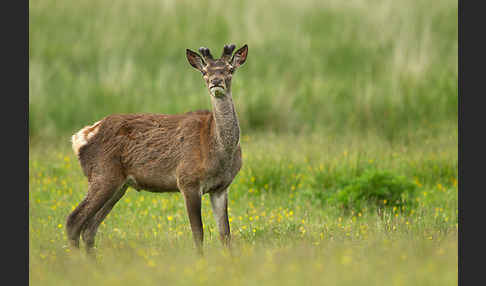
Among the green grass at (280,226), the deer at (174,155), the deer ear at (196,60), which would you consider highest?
the deer ear at (196,60)

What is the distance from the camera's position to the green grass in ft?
19.9

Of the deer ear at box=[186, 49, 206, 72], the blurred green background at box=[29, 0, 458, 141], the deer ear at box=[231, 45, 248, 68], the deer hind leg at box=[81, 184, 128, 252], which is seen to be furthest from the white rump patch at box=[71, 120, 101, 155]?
the blurred green background at box=[29, 0, 458, 141]

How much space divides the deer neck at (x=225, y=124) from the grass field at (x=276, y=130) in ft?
3.82

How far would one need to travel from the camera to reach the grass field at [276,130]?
6.61m

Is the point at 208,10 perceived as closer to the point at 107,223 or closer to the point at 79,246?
the point at 107,223

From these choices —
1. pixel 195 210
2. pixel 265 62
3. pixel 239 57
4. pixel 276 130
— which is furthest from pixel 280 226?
pixel 265 62

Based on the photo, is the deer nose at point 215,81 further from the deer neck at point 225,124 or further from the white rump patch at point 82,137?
the white rump patch at point 82,137

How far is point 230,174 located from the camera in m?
8.25

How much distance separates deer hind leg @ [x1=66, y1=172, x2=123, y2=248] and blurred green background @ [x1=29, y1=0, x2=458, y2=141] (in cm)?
747

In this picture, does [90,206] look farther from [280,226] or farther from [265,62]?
[265,62]

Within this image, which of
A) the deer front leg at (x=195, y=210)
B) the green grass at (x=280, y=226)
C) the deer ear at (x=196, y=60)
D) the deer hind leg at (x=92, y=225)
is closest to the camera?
the green grass at (x=280, y=226)

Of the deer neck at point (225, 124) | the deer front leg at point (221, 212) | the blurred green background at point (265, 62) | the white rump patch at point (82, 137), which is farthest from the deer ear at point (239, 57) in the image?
the blurred green background at point (265, 62)

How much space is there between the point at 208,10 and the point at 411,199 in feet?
46.6

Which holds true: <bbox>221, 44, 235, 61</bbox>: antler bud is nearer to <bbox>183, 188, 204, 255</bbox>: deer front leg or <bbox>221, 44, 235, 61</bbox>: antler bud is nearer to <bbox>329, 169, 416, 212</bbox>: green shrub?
<bbox>183, 188, 204, 255</bbox>: deer front leg
